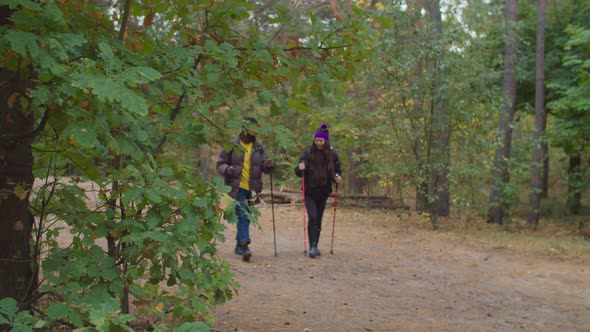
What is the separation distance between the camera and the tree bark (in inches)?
163

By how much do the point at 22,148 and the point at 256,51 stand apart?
168 cm

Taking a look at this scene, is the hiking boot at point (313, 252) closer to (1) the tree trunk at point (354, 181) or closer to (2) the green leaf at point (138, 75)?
(2) the green leaf at point (138, 75)

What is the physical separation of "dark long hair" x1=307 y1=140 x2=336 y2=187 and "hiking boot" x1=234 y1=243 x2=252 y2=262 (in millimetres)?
1536

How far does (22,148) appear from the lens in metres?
4.26

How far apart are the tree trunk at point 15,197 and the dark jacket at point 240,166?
206 inches

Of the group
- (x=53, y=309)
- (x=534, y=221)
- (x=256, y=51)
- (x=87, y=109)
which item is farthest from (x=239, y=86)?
(x=534, y=221)

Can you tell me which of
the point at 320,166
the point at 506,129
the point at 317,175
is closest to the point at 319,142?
the point at 320,166

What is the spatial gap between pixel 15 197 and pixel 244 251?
226 inches

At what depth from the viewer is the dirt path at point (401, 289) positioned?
6633mm

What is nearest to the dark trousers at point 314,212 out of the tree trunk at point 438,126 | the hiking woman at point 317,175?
the hiking woman at point 317,175

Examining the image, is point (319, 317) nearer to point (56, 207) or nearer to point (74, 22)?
point (56, 207)

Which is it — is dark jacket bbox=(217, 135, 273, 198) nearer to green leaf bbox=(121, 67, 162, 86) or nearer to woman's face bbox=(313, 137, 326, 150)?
woman's face bbox=(313, 137, 326, 150)

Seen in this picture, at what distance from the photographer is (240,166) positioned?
32.0 feet

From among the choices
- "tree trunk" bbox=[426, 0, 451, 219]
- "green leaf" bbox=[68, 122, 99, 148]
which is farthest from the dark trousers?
"green leaf" bbox=[68, 122, 99, 148]
